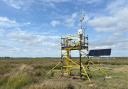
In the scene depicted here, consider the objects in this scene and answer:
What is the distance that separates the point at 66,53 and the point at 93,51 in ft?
12.9

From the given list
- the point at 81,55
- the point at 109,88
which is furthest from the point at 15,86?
the point at 81,55

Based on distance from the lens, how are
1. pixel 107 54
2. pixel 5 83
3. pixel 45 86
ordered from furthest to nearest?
pixel 107 54, pixel 5 83, pixel 45 86

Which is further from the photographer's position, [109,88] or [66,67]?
[66,67]

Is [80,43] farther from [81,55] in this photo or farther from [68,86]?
[68,86]

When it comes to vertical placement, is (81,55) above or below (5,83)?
above

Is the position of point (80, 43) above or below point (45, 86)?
above

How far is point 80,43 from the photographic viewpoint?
28.0 m

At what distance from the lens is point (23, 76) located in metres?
21.1

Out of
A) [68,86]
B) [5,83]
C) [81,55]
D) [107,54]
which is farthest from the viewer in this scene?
[107,54]

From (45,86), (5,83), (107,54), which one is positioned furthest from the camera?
(107,54)

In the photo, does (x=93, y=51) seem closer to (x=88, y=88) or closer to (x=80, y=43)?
(x=80, y=43)

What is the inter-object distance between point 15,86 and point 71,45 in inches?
464

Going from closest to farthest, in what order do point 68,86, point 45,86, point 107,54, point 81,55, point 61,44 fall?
point 45,86
point 68,86
point 81,55
point 61,44
point 107,54

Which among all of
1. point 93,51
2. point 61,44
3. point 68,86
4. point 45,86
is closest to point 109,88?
point 68,86
